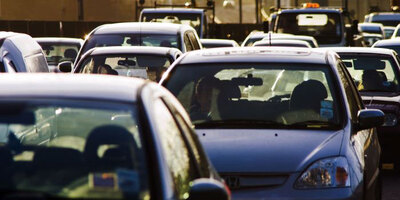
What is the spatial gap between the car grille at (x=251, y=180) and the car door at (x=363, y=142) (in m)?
0.86

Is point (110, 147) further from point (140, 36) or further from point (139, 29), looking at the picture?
point (139, 29)

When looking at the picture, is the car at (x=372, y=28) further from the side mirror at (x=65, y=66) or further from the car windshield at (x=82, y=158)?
the car windshield at (x=82, y=158)

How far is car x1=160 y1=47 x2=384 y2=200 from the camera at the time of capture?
8.27 meters

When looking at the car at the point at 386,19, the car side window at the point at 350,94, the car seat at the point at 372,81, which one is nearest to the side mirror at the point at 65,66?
the car seat at the point at 372,81

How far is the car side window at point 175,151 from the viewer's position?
16.7 feet

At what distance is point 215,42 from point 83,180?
24995 millimetres

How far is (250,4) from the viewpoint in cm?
7550

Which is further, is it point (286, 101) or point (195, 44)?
point (195, 44)

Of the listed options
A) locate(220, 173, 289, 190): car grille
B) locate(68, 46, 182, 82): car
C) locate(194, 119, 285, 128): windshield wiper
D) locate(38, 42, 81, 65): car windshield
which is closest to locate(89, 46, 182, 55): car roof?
locate(68, 46, 182, 82): car

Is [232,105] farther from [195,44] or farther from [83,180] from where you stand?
[195,44]

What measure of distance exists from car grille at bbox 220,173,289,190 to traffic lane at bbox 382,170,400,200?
4477mm

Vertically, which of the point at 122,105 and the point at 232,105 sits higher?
the point at 122,105

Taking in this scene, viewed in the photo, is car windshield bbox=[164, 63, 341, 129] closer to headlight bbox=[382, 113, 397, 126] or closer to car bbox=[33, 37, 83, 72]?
headlight bbox=[382, 113, 397, 126]

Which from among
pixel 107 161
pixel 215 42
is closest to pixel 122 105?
pixel 107 161
